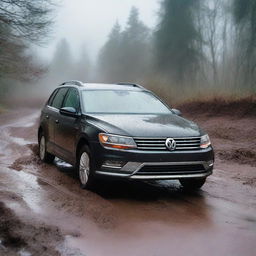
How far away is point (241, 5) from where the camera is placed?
22.2m

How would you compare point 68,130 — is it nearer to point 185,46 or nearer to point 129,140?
point 129,140

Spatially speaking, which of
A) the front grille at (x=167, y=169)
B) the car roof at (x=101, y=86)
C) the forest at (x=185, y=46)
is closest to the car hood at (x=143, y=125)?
the front grille at (x=167, y=169)

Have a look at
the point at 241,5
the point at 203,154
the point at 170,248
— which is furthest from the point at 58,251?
the point at 241,5

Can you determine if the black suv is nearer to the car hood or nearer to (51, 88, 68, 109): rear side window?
the car hood

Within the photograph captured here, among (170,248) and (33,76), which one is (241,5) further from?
(170,248)

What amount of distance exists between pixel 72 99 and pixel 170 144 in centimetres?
270

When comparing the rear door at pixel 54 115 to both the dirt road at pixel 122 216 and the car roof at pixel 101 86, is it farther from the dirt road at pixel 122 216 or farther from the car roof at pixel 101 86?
the dirt road at pixel 122 216

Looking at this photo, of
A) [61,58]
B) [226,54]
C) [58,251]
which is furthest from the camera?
[61,58]

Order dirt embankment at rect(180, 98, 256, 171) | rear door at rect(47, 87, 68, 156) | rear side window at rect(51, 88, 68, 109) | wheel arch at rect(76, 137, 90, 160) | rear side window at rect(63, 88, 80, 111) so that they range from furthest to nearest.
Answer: dirt embankment at rect(180, 98, 256, 171) → rear side window at rect(51, 88, 68, 109) → rear door at rect(47, 87, 68, 156) → rear side window at rect(63, 88, 80, 111) → wheel arch at rect(76, 137, 90, 160)

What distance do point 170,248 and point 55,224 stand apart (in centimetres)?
149

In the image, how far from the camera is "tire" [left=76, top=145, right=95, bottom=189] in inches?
273

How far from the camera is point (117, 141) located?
262 inches

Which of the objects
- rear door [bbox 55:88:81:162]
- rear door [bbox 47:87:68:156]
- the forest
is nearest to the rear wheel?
rear door [bbox 55:88:81:162]

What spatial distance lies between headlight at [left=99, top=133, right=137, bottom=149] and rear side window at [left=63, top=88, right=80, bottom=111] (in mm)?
1520
